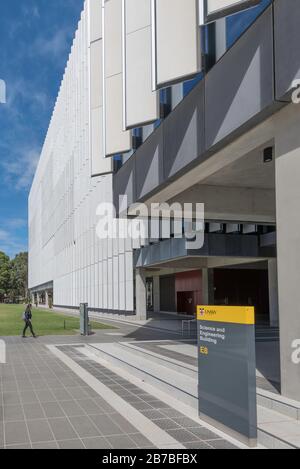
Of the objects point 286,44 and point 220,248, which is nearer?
point 286,44

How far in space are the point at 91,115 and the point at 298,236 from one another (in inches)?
518

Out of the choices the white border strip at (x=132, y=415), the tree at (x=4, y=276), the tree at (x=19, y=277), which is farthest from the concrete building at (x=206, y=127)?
the tree at (x=19, y=277)

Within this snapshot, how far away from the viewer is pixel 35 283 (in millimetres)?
108125

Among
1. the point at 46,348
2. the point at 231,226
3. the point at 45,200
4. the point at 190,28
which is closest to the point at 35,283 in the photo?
the point at 45,200

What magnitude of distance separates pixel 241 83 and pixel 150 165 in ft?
20.5

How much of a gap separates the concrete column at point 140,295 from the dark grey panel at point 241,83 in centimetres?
2658

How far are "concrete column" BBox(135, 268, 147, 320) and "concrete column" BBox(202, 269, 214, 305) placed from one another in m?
5.33

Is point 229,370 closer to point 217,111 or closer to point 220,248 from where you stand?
point 217,111

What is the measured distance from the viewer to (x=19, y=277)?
158m

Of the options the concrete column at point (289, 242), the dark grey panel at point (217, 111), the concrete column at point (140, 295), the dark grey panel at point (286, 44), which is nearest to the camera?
the dark grey panel at point (286, 44)

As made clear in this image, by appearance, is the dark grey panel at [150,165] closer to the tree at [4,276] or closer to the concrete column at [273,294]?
the concrete column at [273,294]

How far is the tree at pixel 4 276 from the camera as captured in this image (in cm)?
14188

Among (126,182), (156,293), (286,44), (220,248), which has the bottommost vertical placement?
(156,293)

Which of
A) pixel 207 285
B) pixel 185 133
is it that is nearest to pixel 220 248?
pixel 207 285
